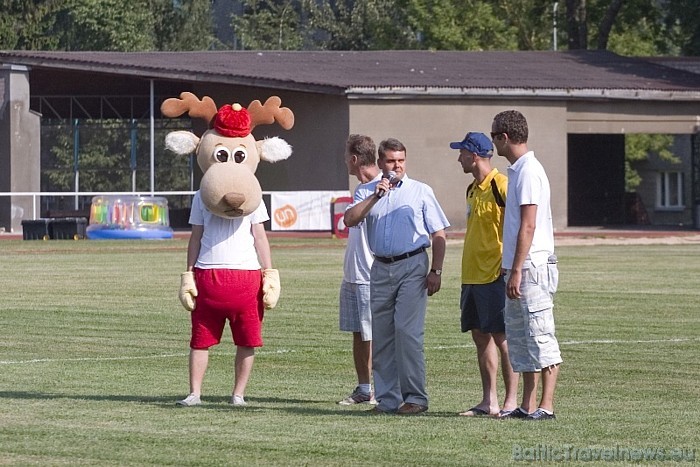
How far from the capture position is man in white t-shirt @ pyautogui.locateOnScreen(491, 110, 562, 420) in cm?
902

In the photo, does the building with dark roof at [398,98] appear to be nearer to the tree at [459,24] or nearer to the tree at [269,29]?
the tree at [459,24]

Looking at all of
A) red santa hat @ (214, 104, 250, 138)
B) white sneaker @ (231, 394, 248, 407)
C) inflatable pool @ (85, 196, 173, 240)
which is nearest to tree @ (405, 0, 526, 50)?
inflatable pool @ (85, 196, 173, 240)

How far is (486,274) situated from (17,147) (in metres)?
35.8

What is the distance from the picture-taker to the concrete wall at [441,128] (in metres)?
41.6

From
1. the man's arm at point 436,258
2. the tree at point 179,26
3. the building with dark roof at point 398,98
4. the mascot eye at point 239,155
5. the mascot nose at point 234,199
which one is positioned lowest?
the man's arm at point 436,258

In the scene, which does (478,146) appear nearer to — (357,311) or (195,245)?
(357,311)

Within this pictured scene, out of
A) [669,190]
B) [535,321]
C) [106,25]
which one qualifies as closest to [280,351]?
[535,321]

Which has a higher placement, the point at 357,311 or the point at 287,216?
the point at 287,216

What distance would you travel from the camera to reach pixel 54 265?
27469 millimetres

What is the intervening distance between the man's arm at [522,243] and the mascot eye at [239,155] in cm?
236

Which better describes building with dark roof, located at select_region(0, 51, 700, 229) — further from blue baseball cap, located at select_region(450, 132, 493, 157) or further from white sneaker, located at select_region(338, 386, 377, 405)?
blue baseball cap, located at select_region(450, 132, 493, 157)

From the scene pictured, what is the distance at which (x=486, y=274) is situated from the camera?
9656mm

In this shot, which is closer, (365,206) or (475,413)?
(365,206)

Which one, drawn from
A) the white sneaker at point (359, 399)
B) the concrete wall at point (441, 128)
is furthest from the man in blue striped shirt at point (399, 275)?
the concrete wall at point (441, 128)
